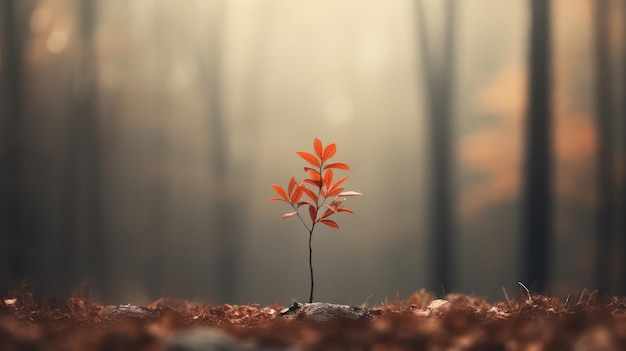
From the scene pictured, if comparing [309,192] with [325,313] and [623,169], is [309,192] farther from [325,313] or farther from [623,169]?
[623,169]

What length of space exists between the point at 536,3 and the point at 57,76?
8.29 ft

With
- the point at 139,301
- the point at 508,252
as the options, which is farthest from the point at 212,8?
the point at 508,252

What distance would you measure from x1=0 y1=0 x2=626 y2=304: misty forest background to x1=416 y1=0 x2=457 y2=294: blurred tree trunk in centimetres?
1

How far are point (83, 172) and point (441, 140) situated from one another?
187cm

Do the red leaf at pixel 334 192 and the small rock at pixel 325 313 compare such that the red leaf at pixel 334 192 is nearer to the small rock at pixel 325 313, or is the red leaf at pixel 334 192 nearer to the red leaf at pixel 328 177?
the red leaf at pixel 328 177

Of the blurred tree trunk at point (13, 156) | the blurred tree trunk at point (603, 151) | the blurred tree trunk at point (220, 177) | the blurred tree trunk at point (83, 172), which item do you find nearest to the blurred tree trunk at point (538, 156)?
the blurred tree trunk at point (603, 151)

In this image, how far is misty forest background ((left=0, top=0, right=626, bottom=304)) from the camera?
8.97 feet

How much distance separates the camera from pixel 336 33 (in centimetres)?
285

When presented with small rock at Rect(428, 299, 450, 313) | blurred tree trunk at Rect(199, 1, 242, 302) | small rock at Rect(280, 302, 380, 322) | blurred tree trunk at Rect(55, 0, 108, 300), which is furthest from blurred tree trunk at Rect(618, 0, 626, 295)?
blurred tree trunk at Rect(55, 0, 108, 300)

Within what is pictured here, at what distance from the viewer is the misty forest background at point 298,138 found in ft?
8.97

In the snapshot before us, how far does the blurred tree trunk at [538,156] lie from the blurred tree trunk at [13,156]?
249 centimetres

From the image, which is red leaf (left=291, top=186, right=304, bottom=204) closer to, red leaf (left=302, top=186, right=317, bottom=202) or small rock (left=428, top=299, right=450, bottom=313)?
red leaf (left=302, top=186, right=317, bottom=202)

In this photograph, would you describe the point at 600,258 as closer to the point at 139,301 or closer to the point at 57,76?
the point at 139,301

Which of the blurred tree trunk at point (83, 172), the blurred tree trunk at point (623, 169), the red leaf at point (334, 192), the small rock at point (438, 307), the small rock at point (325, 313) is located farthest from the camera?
the blurred tree trunk at point (83, 172)
